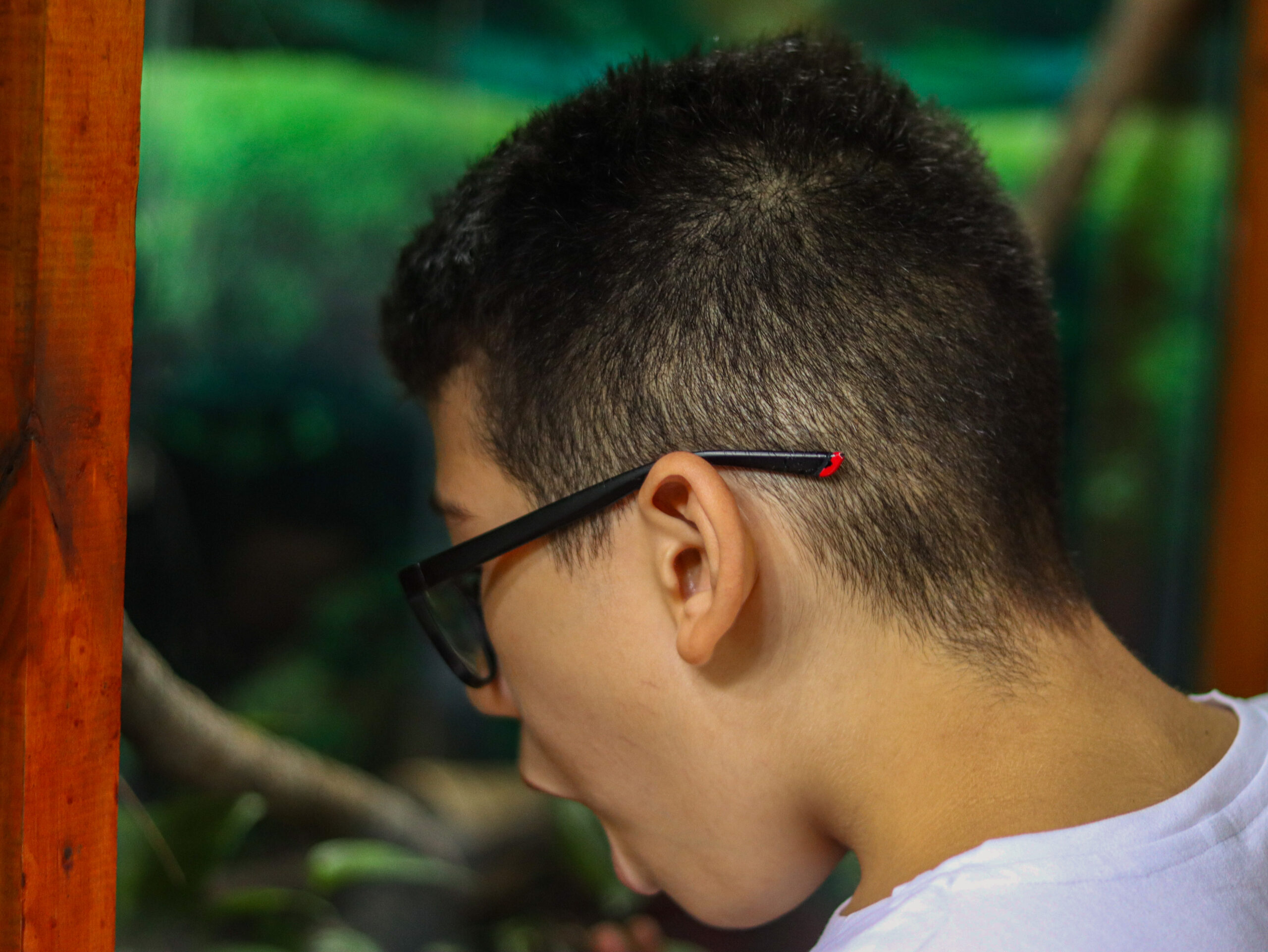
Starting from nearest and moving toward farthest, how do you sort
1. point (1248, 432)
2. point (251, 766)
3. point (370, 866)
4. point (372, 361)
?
point (251, 766) < point (370, 866) < point (372, 361) < point (1248, 432)

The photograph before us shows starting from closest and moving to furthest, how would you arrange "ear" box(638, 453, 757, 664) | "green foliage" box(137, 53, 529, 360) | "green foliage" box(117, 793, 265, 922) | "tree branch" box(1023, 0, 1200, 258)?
"ear" box(638, 453, 757, 664)
"green foliage" box(117, 793, 265, 922)
"green foliage" box(137, 53, 529, 360)
"tree branch" box(1023, 0, 1200, 258)

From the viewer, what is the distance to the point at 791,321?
2.23ft

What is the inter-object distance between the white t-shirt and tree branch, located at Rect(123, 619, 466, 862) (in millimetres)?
596

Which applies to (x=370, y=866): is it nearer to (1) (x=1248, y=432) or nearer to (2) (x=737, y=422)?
(2) (x=737, y=422)

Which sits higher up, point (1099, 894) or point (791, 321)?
point (791, 321)

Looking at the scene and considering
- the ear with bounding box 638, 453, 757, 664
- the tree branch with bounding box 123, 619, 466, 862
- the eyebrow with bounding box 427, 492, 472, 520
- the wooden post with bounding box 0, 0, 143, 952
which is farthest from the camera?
the tree branch with bounding box 123, 619, 466, 862

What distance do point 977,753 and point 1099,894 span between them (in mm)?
108

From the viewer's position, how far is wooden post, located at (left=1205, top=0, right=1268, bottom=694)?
2002 mm

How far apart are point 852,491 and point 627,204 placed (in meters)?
0.25

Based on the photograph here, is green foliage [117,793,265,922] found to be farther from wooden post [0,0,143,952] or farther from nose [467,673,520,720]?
wooden post [0,0,143,952]

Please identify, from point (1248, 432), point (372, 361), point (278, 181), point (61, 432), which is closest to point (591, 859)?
point (372, 361)

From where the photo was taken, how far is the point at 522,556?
75 cm

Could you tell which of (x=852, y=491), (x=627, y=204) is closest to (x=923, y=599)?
(x=852, y=491)

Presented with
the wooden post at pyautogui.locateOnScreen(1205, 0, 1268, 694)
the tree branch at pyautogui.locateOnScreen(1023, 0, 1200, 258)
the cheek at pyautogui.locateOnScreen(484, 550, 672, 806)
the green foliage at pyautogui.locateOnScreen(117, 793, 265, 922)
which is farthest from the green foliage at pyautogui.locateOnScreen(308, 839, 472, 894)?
→ the tree branch at pyautogui.locateOnScreen(1023, 0, 1200, 258)
